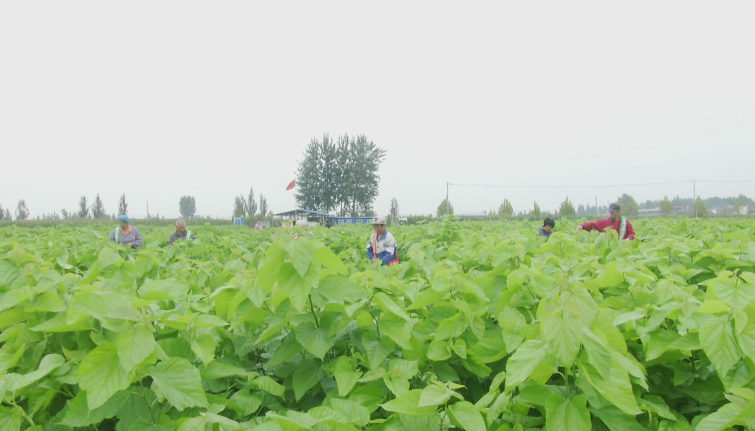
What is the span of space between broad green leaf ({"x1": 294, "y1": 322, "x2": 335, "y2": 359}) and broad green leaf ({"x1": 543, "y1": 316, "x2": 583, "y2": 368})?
0.82 m

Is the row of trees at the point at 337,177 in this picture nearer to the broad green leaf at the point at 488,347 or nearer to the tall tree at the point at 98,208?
the tall tree at the point at 98,208

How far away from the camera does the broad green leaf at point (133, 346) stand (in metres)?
1.23

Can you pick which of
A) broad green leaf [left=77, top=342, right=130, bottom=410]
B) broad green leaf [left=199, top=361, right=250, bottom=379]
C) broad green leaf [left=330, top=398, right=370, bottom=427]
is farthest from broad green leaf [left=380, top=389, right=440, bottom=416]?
broad green leaf [left=77, top=342, right=130, bottom=410]

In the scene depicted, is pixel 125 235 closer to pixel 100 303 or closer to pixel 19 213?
pixel 100 303

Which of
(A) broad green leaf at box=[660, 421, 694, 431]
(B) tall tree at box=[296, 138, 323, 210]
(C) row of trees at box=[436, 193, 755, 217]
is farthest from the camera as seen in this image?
(B) tall tree at box=[296, 138, 323, 210]

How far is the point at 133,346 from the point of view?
1.27 m

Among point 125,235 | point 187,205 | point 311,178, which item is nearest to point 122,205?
point 311,178

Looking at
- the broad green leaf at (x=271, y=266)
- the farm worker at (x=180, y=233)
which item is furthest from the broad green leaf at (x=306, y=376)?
the farm worker at (x=180, y=233)

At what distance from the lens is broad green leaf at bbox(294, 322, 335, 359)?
168 cm

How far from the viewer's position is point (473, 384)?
80.4 inches

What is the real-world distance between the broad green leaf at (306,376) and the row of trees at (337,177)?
63.1 metres

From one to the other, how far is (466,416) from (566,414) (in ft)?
0.94

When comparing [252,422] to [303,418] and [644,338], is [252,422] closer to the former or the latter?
[303,418]

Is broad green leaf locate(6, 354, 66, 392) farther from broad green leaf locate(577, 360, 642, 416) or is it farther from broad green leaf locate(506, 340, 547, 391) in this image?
broad green leaf locate(577, 360, 642, 416)
